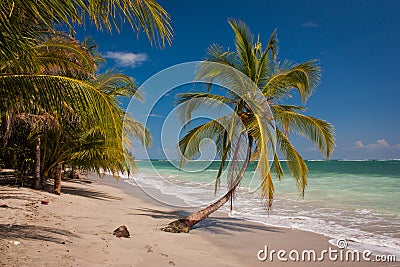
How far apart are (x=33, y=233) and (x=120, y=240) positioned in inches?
56.7

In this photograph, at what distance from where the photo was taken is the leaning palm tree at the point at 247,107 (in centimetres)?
739

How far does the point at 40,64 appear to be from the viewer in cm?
499

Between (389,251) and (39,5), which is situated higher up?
(39,5)

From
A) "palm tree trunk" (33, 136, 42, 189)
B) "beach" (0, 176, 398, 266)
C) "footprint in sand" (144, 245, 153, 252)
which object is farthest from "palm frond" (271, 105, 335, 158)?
"palm tree trunk" (33, 136, 42, 189)

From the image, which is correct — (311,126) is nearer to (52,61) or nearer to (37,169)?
(52,61)

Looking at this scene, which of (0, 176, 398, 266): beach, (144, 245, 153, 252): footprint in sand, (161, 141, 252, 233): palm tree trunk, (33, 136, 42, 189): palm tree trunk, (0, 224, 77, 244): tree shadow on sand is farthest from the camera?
(33, 136, 42, 189): palm tree trunk

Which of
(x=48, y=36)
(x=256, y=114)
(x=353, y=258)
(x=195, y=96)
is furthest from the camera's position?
(x=195, y=96)

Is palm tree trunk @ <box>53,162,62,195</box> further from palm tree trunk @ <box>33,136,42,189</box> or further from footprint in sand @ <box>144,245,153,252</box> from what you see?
footprint in sand @ <box>144,245,153,252</box>

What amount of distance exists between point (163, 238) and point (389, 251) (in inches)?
178

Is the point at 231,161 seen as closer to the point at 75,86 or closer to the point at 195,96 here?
the point at 195,96

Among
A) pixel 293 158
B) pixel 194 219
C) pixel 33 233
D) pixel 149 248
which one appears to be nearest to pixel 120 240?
pixel 149 248

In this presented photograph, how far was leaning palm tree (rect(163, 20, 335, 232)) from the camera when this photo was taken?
24.3 ft

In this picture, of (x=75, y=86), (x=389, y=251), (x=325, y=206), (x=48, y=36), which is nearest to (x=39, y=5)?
(x=75, y=86)

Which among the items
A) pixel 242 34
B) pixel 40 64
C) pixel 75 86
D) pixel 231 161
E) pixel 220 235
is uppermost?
pixel 242 34
